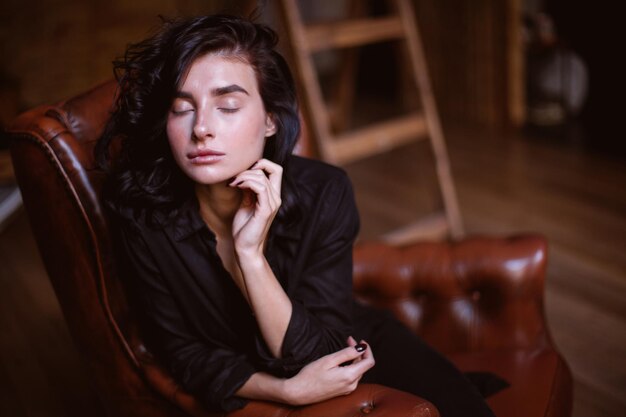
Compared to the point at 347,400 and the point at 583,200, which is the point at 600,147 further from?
the point at 347,400

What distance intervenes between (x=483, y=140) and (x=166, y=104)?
3.47 m

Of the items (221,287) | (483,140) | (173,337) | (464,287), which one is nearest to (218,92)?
(221,287)

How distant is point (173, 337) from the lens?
1.37 metres

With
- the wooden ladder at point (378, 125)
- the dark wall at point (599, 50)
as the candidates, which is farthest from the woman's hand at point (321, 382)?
the dark wall at point (599, 50)

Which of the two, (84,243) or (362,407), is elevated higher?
(84,243)

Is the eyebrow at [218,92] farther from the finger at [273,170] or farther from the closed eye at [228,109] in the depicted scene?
the finger at [273,170]

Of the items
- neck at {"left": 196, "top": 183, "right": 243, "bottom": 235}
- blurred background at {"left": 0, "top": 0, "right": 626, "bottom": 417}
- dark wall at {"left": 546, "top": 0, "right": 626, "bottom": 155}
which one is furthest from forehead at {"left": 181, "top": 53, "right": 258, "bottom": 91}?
dark wall at {"left": 546, "top": 0, "right": 626, "bottom": 155}

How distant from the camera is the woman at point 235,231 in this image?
1.25 meters

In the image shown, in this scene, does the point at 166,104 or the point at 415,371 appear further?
the point at 415,371

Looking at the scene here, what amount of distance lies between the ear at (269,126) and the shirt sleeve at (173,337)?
0.33m

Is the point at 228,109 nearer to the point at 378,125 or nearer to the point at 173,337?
the point at 173,337

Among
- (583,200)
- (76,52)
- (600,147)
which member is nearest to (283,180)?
(583,200)

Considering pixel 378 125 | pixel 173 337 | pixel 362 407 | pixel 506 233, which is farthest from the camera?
pixel 506 233

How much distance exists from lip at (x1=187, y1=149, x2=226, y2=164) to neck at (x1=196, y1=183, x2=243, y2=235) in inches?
4.6
